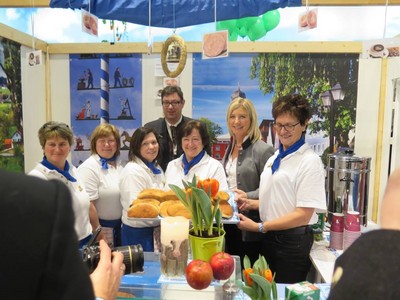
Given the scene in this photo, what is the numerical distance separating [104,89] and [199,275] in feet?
8.78

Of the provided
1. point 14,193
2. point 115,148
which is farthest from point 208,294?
point 115,148

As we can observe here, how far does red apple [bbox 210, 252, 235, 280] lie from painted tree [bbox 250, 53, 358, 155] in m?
2.41

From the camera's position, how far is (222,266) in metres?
1.13

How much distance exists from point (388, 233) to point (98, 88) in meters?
3.32

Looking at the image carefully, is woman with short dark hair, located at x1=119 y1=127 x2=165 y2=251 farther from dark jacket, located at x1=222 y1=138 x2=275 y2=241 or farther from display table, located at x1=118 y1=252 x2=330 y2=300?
display table, located at x1=118 y1=252 x2=330 y2=300

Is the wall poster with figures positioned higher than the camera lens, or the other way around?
the wall poster with figures

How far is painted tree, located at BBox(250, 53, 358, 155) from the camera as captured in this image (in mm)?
3252

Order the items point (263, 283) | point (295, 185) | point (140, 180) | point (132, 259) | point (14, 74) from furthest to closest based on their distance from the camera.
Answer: point (14, 74)
point (140, 180)
point (295, 185)
point (263, 283)
point (132, 259)

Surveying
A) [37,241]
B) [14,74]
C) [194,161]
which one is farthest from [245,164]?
[14,74]

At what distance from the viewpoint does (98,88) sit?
341cm

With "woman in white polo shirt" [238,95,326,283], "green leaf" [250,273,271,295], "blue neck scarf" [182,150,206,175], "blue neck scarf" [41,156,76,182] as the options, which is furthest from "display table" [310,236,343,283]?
"blue neck scarf" [41,156,76,182]

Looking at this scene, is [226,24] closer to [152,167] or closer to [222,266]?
[152,167]

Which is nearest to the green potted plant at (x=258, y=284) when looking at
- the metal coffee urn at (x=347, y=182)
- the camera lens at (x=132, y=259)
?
the camera lens at (x=132, y=259)

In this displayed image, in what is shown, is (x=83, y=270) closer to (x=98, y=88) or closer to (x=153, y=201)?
(x=153, y=201)
